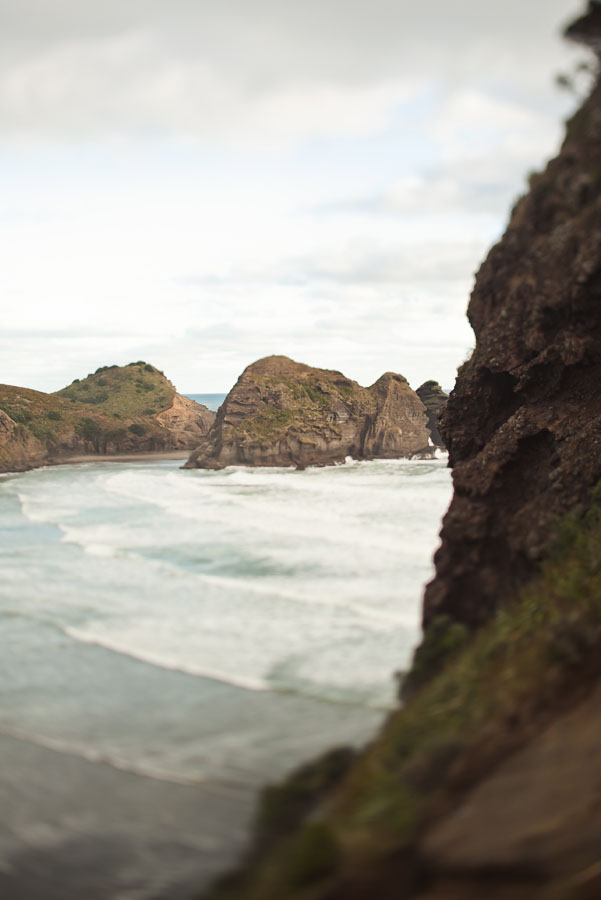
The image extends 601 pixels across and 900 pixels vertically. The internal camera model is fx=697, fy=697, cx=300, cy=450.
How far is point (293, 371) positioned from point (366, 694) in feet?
298

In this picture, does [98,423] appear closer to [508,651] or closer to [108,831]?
[108,831]

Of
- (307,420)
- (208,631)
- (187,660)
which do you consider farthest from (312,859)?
(307,420)

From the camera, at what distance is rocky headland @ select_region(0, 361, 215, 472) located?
3839 inches

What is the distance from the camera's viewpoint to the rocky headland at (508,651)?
6754mm

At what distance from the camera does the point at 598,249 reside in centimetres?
1055

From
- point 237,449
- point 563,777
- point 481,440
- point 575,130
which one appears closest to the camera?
point 563,777

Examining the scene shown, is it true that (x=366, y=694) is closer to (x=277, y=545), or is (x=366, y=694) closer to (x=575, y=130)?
(x=575, y=130)

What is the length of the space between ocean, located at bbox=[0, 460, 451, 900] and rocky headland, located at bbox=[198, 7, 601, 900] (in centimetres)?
160

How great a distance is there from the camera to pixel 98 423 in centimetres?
11525

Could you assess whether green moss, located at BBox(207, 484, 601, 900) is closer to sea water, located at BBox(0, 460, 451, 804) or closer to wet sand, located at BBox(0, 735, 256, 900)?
wet sand, located at BBox(0, 735, 256, 900)

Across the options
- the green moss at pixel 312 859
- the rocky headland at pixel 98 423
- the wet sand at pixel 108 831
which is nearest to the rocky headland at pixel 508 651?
the green moss at pixel 312 859

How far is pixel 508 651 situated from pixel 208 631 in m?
11.5

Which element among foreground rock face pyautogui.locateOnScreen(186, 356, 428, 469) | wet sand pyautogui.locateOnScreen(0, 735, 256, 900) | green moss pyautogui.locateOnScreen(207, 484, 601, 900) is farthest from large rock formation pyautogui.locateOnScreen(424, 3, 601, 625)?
foreground rock face pyautogui.locateOnScreen(186, 356, 428, 469)

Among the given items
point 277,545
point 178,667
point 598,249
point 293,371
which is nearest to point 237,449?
point 293,371
